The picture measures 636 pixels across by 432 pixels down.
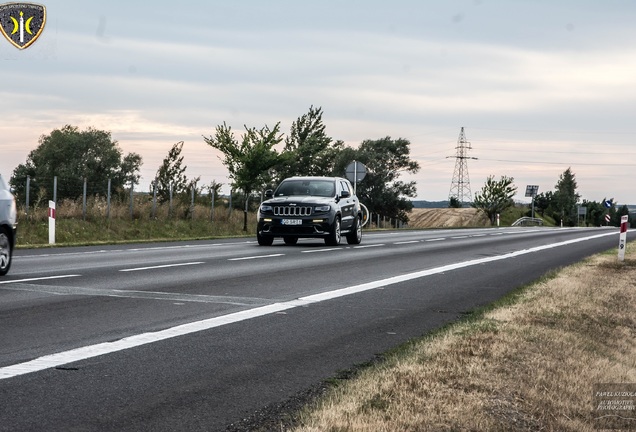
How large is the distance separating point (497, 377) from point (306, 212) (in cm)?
1856

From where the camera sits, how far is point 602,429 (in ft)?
17.0

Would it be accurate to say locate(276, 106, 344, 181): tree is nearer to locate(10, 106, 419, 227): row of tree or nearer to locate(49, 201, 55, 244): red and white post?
locate(10, 106, 419, 227): row of tree

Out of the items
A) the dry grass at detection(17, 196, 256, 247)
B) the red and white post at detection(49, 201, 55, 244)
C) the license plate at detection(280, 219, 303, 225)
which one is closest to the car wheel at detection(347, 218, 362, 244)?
Answer: the license plate at detection(280, 219, 303, 225)

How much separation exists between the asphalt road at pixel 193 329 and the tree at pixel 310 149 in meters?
69.9

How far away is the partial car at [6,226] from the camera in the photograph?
13633 mm

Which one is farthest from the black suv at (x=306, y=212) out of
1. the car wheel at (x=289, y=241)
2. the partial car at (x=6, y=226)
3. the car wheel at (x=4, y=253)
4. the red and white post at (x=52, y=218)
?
the car wheel at (x=4, y=253)

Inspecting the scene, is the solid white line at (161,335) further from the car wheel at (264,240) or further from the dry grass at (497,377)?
the car wheel at (264,240)

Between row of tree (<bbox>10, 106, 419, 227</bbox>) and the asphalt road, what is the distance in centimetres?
2225

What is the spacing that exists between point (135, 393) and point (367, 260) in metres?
13.9

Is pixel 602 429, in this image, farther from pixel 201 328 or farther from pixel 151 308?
pixel 151 308

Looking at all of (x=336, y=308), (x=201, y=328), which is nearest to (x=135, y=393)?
(x=201, y=328)

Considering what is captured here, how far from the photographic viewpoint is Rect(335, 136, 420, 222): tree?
114 m

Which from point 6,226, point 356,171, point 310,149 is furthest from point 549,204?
point 6,226

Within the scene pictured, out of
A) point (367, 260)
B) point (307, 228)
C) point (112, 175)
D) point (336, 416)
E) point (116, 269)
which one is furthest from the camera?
point (112, 175)
